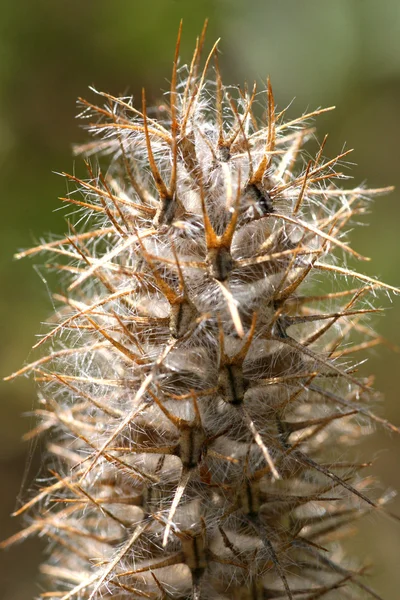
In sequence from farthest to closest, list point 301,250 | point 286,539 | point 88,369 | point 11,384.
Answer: point 11,384, point 88,369, point 286,539, point 301,250

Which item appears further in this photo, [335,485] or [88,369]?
[88,369]

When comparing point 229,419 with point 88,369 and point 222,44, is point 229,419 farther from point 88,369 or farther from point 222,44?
point 222,44

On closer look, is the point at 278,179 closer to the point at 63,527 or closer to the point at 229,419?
the point at 229,419

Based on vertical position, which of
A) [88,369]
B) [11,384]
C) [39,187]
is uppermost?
[39,187]

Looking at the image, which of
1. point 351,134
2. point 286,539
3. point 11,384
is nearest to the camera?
point 286,539

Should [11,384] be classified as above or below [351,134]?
below

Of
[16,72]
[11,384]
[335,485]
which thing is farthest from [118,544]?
[16,72]

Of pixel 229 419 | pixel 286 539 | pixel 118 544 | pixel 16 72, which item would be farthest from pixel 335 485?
pixel 16 72
